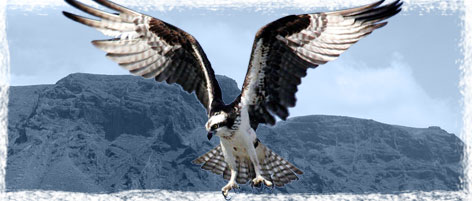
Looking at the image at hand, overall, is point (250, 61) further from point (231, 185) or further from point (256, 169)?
point (231, 185)

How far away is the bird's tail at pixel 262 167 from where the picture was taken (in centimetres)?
916

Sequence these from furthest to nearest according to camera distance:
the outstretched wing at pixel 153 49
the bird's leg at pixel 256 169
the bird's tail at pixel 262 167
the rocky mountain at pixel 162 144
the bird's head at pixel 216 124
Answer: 1. the rocky mountain at pixel 162 144
2. the outstretched wing at pixel 153 49
3. the bird's tail at pixel 262 167
4. the bird's leg at pixel 256 169
5. the bird's head at pixel 216 124

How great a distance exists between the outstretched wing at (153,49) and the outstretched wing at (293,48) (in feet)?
2.86

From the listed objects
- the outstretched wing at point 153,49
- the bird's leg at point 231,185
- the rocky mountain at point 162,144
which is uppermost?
the outstretched wing at point 153,49

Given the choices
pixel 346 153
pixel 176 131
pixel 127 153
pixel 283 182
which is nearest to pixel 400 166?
pixel 346 153

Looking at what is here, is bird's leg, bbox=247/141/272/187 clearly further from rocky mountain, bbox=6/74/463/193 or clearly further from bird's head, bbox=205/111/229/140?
rocky mountain, bbox=6/74/463/193

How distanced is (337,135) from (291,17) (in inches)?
4263

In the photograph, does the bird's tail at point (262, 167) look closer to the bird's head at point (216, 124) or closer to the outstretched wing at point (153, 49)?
the outstretched wing at point (153, 49)

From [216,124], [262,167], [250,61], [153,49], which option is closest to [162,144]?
[153,49]

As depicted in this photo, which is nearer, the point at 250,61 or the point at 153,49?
the point at 250,61

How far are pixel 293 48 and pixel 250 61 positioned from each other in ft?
2.33

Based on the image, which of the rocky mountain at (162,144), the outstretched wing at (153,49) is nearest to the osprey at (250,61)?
the outstretched wing at (153,49)

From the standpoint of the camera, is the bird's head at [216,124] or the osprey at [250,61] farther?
the osprey at [250,61]

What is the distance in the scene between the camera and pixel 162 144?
103m
